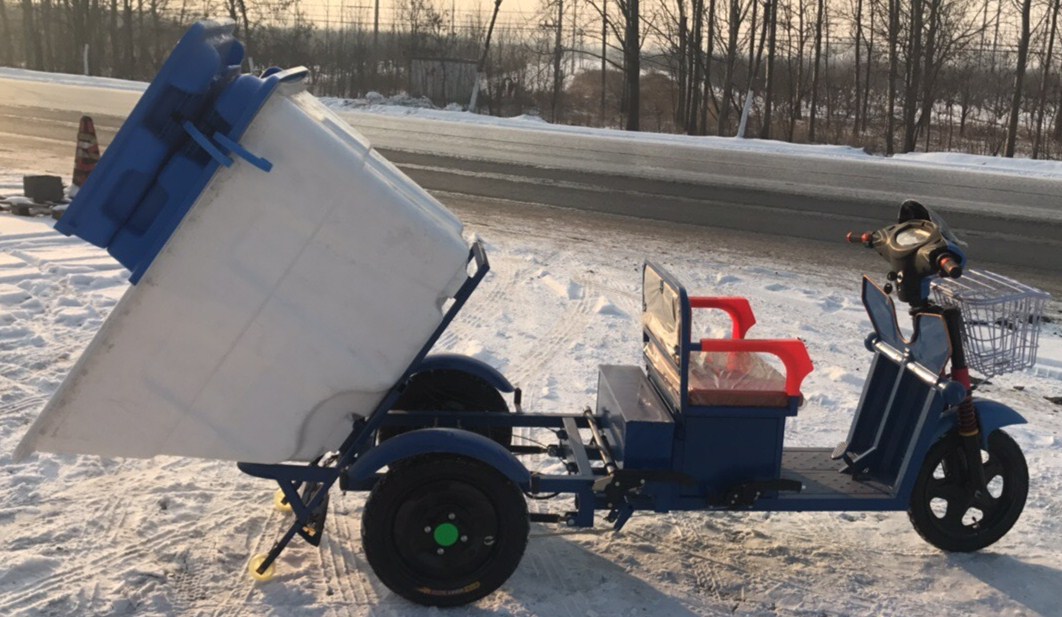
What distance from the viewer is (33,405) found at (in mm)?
5637

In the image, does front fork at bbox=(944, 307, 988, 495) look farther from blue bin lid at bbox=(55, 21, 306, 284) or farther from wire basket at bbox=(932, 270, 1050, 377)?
blue bin lid at bbox=(55, 21, 306, 284)

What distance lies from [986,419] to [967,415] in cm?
15

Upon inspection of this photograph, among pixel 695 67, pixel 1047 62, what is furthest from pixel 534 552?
pixel 1047 62

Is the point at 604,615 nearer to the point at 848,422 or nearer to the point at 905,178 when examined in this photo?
the point at 848,422

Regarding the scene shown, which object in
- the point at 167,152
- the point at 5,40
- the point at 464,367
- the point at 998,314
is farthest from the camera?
the point at 5,40

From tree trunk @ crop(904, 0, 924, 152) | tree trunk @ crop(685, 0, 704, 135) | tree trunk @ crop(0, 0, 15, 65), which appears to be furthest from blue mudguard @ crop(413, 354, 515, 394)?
tree trunk @ crop(0, 0, 15, 65)

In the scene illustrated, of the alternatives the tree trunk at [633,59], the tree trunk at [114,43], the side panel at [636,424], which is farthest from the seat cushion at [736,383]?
the tree trunk at [114,43]

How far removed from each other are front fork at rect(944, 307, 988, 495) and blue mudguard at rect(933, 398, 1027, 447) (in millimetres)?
31

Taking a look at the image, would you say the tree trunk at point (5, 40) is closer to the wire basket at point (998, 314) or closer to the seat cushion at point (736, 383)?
the seat cushion at point (736, 383)

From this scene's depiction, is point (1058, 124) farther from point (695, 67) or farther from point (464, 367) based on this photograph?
point (464, 367)

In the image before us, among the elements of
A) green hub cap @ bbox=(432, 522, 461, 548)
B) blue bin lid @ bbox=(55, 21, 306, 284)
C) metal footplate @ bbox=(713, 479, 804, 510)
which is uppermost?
blue bin lid @ bbox=(55, 21, 306, 284)

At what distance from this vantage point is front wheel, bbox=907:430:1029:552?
4379 millimetres

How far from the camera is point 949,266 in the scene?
383 cm

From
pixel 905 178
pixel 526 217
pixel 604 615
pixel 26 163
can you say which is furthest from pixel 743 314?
pixel 905 178
